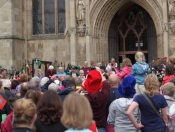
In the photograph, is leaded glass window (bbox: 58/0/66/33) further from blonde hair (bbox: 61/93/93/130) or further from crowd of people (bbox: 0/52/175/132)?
blonde hair (bbox: 61/93/93/130)

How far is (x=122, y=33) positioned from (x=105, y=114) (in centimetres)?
1534

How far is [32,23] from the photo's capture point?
2144 centimetres

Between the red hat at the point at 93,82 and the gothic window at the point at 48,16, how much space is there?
15.9m

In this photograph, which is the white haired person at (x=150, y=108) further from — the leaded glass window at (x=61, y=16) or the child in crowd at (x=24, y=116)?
the leaded glass window at (x=61, y=16)

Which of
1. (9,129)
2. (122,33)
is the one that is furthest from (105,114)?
(122,33)

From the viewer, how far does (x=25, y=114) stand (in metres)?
3.55

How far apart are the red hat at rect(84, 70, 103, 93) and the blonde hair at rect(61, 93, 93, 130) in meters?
1.92

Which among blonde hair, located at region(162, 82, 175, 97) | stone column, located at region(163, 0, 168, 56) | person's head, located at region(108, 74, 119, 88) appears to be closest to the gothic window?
stone column, located at region(163, 0, 168, 56)

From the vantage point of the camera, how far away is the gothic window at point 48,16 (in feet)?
68.8

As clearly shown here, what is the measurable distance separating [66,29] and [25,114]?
16.0 metres

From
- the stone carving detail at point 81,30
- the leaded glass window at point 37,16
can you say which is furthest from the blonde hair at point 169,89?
the leaded glass window at point 37,16

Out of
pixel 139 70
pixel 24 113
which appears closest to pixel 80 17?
pixel 139 70

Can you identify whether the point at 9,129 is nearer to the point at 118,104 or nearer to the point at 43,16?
the point at 118,104

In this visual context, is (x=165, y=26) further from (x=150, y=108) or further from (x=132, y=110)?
(x=132, y=110)
